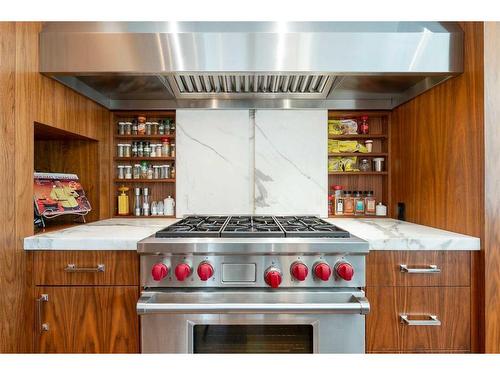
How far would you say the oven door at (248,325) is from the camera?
47.7 inches

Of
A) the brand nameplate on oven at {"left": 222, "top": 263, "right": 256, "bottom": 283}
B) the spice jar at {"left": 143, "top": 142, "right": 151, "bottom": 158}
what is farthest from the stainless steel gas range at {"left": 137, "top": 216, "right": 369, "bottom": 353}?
the spice jar at {"left": 143, "top": 142, "right": 151, "bottom": 158}

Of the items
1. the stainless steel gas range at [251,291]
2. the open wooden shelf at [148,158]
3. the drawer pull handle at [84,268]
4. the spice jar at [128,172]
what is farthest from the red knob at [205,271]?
the spice jar at [128,172]

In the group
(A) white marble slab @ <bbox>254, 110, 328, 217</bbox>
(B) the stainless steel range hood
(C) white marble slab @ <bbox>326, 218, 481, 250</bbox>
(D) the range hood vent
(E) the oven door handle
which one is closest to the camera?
(E) the oven door handle

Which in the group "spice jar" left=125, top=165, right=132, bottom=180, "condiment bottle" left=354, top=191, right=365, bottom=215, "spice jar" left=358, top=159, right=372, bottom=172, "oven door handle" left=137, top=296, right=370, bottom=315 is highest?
"spice jar" left=358, top=159, right=372, bottom=172

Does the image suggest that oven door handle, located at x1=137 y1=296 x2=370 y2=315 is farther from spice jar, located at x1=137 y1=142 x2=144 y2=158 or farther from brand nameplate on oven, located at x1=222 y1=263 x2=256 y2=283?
spice jar, located at x1=137 y1=142 x2=144 y2=158

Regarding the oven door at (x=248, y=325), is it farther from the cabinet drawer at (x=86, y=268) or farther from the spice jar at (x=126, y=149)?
the spice jar at (x=126, y=149)

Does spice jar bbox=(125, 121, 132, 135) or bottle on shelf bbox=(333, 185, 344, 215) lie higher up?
spice jar bbox=(125, 121, 132, 135)

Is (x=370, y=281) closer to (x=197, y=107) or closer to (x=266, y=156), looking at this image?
(x=266, y=156)

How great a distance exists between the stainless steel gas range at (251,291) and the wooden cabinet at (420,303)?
0.31ft

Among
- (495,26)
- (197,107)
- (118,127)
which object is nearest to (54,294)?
(118,127)

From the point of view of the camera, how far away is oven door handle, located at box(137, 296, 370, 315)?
3.78 ft

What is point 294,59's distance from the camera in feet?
4.68

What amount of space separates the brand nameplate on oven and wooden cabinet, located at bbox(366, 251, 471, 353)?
499 millimetres

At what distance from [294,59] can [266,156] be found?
718 millimetres
